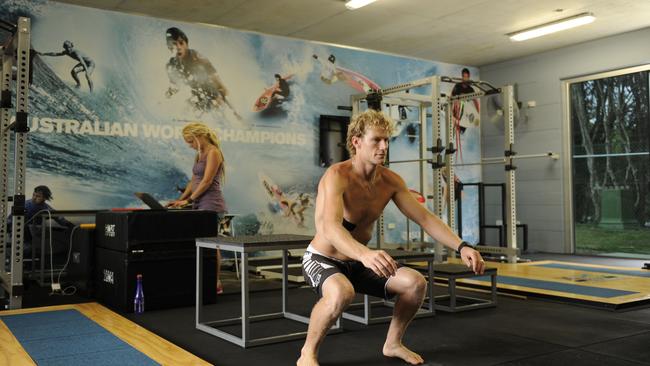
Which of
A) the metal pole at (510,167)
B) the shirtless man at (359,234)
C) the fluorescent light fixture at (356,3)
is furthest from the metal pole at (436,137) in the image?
the shirtless man at (359,234)

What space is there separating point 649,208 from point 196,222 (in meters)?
5.88

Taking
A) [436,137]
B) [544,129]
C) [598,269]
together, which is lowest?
[598,269]

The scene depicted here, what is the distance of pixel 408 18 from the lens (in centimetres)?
645

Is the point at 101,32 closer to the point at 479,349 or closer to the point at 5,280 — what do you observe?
the point at 5,280

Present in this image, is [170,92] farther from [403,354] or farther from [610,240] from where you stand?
[610,240]

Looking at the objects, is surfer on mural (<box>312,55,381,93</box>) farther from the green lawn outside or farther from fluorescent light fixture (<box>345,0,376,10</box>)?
the green lawn outside

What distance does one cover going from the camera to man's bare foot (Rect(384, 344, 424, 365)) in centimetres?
244

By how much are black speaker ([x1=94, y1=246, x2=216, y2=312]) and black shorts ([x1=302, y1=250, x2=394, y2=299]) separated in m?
1.61

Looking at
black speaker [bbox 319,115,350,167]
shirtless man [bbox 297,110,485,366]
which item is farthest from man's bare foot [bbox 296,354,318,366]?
black speaker [bbox 319,115,350,167]

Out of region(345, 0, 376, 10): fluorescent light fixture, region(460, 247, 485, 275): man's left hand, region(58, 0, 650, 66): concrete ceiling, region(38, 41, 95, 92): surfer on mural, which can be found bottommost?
region(460, 247, 485, 275): man's left hand

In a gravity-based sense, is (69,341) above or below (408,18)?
below

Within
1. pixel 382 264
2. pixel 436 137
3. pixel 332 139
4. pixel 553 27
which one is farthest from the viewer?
pixel 332 139

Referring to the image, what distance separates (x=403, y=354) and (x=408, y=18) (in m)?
4.82

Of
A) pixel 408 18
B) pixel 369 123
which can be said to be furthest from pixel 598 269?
pixel 369 123
